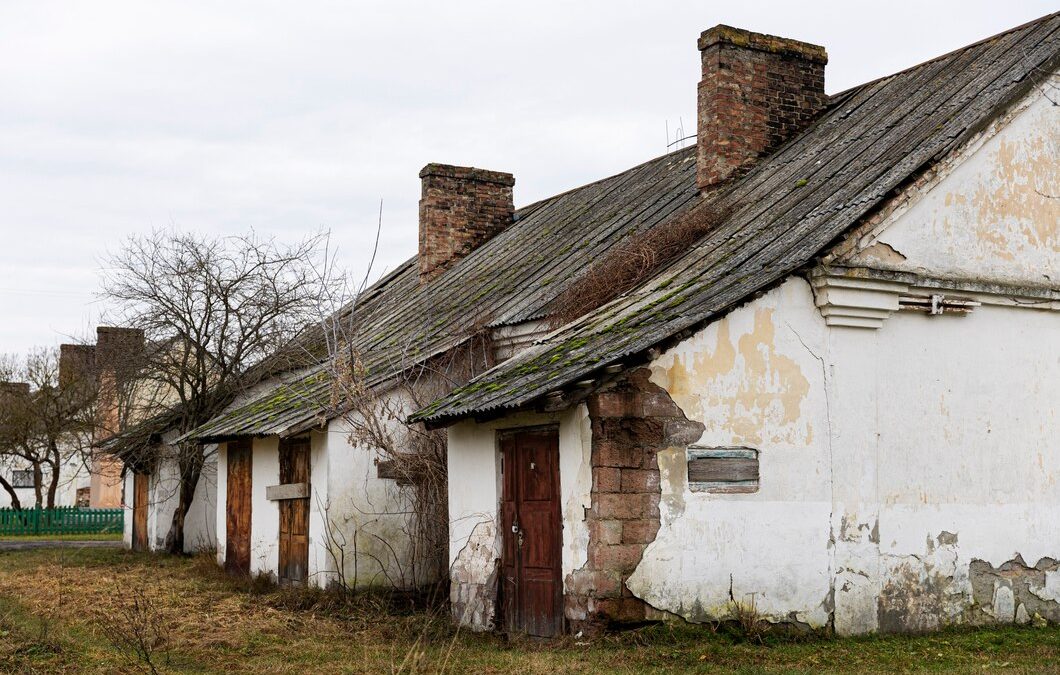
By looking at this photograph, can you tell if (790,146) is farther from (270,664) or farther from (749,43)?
(270,664)

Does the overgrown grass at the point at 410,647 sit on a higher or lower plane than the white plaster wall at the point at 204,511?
lower

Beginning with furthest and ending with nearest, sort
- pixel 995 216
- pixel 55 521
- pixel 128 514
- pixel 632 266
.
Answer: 1. pixel 55 521
2. pixel 128 514
3. pixel 632 266
4. pixel 995 216

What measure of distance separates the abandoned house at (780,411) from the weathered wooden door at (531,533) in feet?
0.09

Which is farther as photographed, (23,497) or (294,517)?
(23,497)

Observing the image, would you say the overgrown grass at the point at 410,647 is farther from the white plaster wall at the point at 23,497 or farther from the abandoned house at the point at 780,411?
the white plaster wall at the point at 23,497

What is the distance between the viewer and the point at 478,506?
1186 centimetres

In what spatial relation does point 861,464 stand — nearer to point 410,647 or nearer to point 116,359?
point 410,647

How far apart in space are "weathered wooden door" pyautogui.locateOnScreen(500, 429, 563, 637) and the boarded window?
1250 millimetres

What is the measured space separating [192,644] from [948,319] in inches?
299

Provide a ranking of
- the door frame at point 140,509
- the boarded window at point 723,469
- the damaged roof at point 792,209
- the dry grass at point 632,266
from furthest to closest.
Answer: the door frame at point 140,509 → the dry grass at point 632,266 → the damaged roof at point 792,209 → the boarded window at point 723,469

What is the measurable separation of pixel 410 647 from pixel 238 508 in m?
8.02

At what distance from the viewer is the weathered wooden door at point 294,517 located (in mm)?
15414

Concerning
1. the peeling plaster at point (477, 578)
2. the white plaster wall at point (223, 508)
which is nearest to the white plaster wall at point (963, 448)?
the peeling plaster at point (477, 578)

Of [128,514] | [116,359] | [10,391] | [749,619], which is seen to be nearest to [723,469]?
[749,619]
